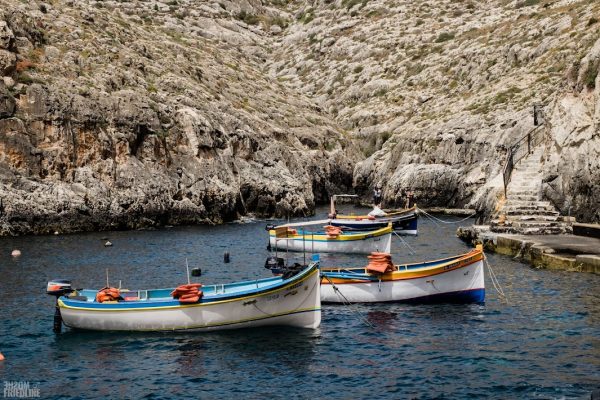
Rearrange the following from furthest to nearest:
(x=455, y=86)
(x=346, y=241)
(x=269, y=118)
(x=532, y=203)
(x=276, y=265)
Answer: (x=455, y=86) < (x=269, y=118) < (x=346, y=241) < (x=532, y=203) < (x=276, y=265)

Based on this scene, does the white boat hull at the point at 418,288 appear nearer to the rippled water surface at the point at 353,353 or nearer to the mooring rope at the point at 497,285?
the rippled water surface at the point at 353,353

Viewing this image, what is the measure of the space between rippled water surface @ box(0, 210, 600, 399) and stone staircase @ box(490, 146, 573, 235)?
33.2 ft

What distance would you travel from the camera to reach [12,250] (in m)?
52.4

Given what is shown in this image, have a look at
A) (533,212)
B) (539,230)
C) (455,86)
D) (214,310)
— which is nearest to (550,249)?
(539,230)

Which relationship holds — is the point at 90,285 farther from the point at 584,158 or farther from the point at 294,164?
the point at 294,164

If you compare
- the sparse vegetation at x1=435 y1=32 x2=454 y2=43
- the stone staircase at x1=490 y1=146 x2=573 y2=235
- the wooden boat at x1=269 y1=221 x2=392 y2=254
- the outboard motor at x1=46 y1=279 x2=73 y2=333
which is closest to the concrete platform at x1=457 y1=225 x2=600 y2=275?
the stone staircase at x1=490 y1=146 x2=573 y2=235

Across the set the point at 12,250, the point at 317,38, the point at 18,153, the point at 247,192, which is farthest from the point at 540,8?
the point at 12,250

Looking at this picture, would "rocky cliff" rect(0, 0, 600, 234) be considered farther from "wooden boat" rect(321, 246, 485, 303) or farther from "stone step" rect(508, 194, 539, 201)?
"wooden boat" rect(321, 246, 485, 303)

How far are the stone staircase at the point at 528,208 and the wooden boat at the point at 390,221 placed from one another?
38.3 feet

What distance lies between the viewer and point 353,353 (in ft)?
84.3

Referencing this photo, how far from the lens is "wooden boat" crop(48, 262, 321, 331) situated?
28297 millimetres

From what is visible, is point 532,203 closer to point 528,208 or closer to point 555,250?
point 528,208

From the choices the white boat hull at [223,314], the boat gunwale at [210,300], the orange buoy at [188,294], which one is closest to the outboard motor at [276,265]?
the white boat hull at [223,314]

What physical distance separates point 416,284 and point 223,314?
408 inches
